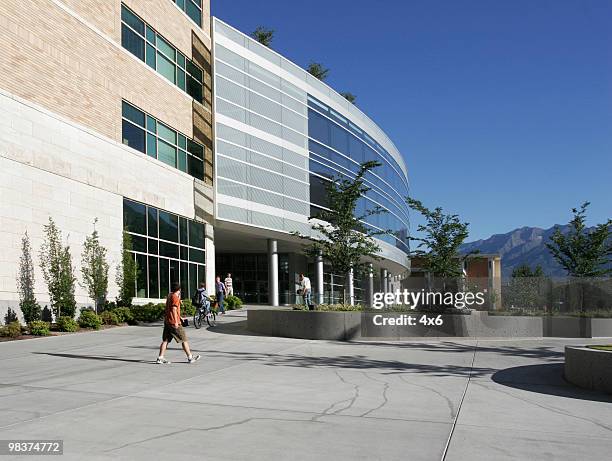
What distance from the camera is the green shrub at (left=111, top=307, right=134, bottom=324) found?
943 inches

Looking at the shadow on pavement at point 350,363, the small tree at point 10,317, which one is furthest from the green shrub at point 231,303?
the shadow on pavement at point 350,363

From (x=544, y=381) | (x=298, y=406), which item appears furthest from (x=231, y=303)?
(x=298, y=406)

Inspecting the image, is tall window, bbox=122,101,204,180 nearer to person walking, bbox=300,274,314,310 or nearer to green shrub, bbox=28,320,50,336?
person walking, bbox=300,274,314,310

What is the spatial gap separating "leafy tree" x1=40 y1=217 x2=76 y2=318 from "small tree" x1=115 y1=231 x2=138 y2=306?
3.58 metres

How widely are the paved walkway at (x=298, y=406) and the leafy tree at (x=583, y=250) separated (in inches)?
634

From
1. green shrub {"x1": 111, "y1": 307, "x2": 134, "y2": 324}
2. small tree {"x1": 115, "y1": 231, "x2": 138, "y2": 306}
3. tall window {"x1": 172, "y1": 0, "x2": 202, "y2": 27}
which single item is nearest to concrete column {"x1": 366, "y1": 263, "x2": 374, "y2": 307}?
green shrub {"x1": 111, "y1": 307, "x2": 134, "y2": 324}

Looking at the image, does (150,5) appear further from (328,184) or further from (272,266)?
(272,266)

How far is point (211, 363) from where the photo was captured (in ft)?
45.7

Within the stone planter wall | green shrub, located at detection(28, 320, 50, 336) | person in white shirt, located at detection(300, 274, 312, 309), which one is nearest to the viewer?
the stone planter wall

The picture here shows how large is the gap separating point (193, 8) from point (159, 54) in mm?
4772

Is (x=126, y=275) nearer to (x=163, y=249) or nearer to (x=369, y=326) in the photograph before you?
(x=163, y=249)

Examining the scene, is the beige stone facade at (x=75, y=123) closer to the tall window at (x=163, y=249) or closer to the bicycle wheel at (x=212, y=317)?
the tall window at (x=163, y=249)

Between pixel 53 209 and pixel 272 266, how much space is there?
2021 centimetres

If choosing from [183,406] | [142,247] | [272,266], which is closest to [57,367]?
[183,406]
